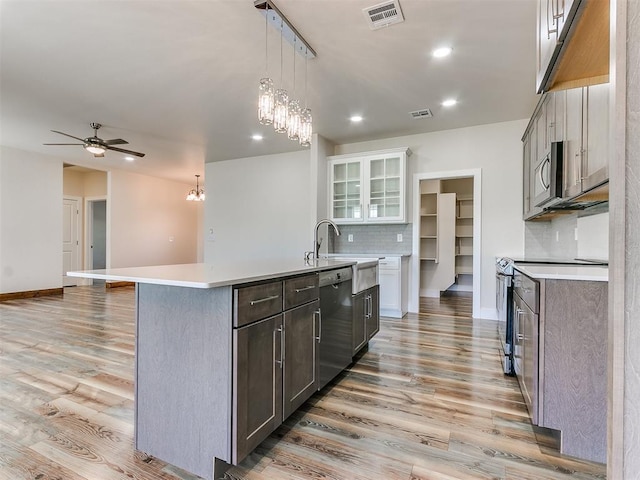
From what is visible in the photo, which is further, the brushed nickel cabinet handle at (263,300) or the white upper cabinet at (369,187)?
the white upper cabinet at (369,187)

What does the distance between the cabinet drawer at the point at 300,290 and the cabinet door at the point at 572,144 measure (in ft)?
5.47

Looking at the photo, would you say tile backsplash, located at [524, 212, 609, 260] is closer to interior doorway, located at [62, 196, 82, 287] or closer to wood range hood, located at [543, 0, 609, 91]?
wood range hood, located at [543, 0, 609, 91]

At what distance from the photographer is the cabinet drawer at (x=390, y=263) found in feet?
14.9

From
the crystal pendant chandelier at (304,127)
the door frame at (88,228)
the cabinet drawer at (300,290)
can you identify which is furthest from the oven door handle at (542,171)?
the door frame at (88,228)

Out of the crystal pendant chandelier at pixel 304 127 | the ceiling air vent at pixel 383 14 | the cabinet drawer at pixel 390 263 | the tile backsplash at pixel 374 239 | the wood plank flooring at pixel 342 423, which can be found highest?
the ceiling air vent at pixel 383 14

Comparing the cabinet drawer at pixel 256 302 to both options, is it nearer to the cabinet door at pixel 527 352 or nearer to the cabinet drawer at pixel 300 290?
the cabinet drawer at pixel 300 290

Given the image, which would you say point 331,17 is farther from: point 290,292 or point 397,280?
point 397,280

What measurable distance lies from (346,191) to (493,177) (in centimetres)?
207

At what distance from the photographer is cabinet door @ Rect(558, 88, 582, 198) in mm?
2004

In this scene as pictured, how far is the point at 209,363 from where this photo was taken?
1425 millimetres

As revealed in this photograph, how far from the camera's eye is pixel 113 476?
1.49 meters

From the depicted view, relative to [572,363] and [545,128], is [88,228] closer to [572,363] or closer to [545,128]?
[545,128]

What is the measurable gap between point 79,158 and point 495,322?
781 cm

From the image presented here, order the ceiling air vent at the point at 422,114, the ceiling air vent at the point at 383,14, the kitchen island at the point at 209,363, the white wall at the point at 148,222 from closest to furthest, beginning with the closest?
1. the kitchen island at the point at 209,363
2. the ceiling air vent at the point at 383,14
3. the ceiling air vent at the point at 422,114
4. the white wall at the point at 148,222
